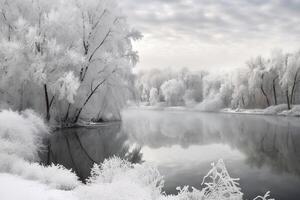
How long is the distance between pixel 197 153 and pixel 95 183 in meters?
10.7

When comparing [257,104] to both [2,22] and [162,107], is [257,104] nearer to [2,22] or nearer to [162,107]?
[162,107]

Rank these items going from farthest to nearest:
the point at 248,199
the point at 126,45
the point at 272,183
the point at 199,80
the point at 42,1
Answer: the point at 199,80 < the point at 126,45 < the point at 42,1 < the point at 272,183 < the point at 248,199

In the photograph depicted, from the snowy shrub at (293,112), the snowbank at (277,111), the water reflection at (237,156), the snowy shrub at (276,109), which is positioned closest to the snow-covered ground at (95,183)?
the water reflection at (237,156)

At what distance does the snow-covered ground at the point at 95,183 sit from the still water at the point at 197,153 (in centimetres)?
246

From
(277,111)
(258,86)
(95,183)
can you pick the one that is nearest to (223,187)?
(95,183)

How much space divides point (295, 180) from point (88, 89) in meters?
22.1

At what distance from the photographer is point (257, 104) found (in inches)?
2446

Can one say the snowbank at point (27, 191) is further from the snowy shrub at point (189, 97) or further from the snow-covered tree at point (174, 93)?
the snow-covered tree at point (174, 93)

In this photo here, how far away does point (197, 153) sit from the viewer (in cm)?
1986

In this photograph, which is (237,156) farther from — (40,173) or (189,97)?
(189,97)

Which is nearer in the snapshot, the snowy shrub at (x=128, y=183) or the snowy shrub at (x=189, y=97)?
the snowy shrub at (x=128, y=183)

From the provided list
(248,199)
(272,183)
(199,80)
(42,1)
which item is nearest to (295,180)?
(272,183)

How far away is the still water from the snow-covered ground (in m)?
2.46

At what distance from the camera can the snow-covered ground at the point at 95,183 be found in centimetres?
846
